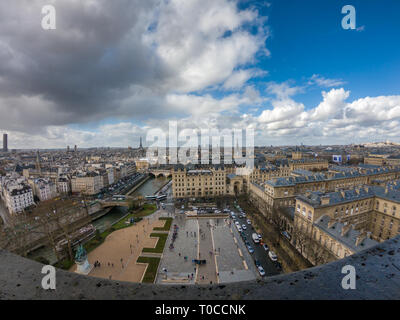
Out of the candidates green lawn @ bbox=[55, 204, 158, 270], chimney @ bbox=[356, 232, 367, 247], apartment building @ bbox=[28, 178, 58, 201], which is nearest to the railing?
chimney @ bbox=[356, 232, 367, 247]

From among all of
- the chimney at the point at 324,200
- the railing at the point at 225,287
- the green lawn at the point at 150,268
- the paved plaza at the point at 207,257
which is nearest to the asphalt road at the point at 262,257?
the paved plaza at the point at 207,257

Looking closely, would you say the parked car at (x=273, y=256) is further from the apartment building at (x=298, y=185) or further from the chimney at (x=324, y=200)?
the apartment building at (x=298, y=185)

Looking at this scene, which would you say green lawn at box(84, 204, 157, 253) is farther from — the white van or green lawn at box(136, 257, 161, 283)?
the white van

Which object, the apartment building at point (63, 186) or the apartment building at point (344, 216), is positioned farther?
the apartment building at point (63, 186)

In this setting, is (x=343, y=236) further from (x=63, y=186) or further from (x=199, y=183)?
(x=63, y=186)

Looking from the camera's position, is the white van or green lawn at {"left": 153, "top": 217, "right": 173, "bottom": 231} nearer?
the white van

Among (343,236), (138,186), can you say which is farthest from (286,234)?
(138,186)
